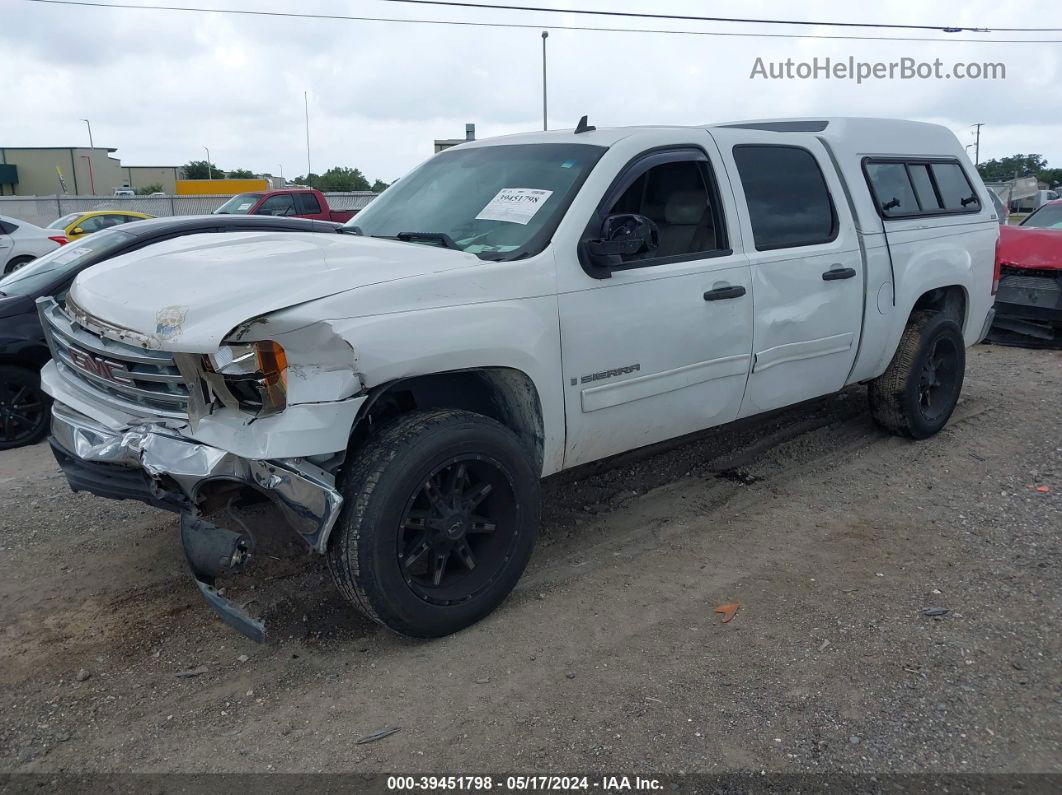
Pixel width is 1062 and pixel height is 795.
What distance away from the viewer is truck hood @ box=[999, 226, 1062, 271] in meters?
9.05

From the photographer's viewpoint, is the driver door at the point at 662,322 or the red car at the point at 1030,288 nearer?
the driver door at the point at 662,322

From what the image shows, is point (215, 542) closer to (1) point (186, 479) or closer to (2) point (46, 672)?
(1) point (186, 479)

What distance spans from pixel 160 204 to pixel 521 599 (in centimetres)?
3397

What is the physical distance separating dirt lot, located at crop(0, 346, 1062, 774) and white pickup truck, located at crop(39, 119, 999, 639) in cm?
33

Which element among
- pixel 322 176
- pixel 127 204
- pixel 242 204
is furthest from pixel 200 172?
pixel 242 204

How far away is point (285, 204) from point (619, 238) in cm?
1369

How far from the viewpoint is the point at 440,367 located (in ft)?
10.8

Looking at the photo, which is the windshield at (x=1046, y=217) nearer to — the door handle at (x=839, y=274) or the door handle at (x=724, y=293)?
the door handle at (x=839, y=274)

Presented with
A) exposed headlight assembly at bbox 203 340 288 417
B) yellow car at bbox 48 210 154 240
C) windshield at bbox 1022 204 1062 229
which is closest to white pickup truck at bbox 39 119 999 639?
exposed headlight assembly at bbox 203 340 288 417

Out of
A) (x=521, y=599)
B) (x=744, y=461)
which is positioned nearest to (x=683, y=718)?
(x=521, y=599)

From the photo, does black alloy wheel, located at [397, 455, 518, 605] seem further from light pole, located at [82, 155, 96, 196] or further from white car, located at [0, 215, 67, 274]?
light pole, located at [82, 155, 96, 196]

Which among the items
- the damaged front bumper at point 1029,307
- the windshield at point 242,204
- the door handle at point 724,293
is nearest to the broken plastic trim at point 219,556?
the door handle at point 724,293

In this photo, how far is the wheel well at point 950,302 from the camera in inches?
236

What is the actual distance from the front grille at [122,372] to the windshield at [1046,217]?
1034 centimetres
